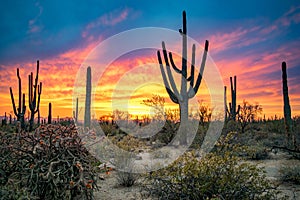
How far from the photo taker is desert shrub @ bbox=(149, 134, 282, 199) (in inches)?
175

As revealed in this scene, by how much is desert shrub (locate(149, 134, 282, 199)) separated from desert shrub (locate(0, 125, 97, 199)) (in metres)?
1.21

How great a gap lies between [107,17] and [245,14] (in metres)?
6.30

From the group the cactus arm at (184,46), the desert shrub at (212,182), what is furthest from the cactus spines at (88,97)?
the desert shrub at (212,182)

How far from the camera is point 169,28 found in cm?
1565

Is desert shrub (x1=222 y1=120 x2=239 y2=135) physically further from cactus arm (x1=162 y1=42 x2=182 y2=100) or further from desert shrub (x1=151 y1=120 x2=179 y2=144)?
cactus arm (x1=162 y1=42 x2=182 y2=100)

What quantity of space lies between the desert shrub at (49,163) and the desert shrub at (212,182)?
1.21m

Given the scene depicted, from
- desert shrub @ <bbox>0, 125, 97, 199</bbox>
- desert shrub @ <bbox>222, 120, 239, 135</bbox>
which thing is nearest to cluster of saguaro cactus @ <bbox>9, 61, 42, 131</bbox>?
desert shrub @ <bbox>222, 120, 239, 135</bbox>

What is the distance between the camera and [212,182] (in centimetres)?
460

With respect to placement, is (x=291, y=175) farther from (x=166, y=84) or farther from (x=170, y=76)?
(x=166, y=84)

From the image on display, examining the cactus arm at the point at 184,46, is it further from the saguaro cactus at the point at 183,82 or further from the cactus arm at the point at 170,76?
the cactus arm at the point at 170,76

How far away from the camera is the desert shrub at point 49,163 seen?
4438mm

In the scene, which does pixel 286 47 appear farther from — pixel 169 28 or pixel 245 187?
pixel 245 187

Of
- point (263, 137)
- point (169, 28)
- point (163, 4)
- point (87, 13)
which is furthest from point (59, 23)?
point (263, 137)

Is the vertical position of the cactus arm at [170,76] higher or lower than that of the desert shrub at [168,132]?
higher
